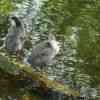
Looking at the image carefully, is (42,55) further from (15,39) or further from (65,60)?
(65,60)

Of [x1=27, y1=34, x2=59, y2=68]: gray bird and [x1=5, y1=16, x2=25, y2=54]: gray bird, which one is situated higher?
[x1=5, y1=16, x2=25, y2=54]: gray bird

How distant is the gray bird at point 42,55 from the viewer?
9977mm

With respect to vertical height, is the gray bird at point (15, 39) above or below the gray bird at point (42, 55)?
above

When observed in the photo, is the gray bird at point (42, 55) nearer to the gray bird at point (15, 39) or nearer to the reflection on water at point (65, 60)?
the reflection on water at point (65, 60)

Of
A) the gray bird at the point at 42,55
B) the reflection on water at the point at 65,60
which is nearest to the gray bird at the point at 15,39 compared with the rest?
the gray bird at the point at 42,55

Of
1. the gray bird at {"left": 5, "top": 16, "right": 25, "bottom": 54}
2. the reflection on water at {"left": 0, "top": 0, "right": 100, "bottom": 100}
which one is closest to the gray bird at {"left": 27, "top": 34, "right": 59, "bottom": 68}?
the reflection on water at {"left": 0, "top": 0, "right": 100, "bottom": 100}

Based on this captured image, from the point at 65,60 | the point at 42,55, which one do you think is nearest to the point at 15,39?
the point at 42,55

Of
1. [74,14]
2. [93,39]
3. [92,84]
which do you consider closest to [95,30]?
[93,39]

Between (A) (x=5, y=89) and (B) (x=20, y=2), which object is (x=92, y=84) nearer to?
(A) (x=5, y=89)

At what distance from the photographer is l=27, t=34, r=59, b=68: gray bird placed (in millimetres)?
9977

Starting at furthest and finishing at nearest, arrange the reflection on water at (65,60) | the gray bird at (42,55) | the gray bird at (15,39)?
the gray bird at (15,39), the reflection on water at (65,60), the gray bird at (42,55)

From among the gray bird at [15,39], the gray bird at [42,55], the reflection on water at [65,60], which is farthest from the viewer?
the gray bird at [15,39]

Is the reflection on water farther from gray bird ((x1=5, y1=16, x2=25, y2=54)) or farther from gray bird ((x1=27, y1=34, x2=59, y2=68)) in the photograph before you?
gray bird ((x1=5, y1=16, x2=25, y2=54))

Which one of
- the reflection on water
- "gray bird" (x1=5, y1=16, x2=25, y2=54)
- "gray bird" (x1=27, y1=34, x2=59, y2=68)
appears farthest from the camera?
"gray bird" (x1=5, y1=16, x2=25, y2=54)
